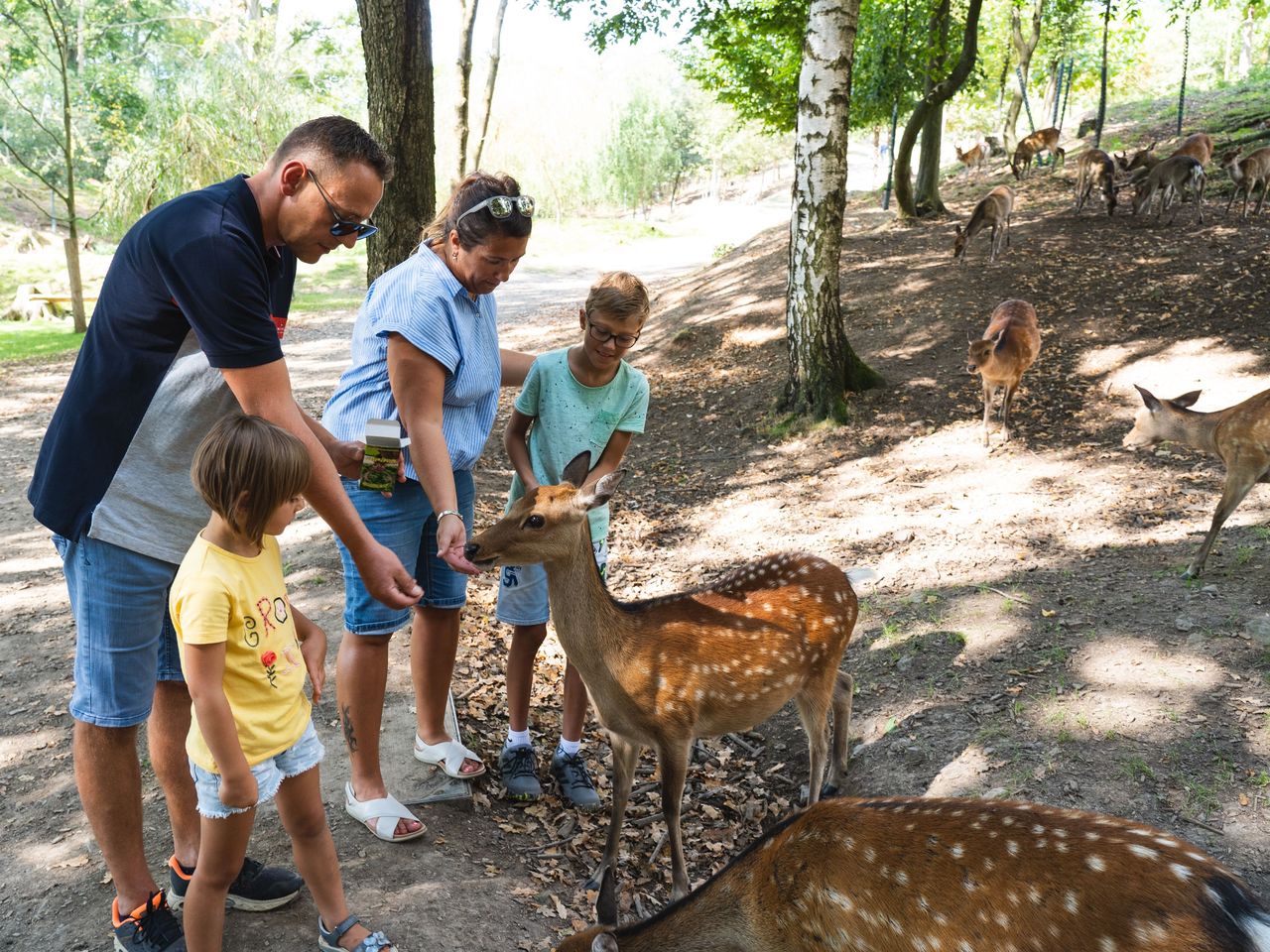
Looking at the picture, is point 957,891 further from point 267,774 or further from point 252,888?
point 252,888

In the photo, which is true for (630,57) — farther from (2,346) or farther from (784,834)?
(784,834)

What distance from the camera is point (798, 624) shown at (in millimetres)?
3771

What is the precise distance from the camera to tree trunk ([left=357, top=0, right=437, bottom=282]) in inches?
257

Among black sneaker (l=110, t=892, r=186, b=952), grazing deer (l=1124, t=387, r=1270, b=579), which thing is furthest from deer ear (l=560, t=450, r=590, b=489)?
grazing deer (l=1124, t=387, r=1270, b=579)

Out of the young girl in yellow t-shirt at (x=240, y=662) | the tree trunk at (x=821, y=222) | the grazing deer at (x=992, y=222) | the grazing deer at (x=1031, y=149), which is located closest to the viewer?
the young girl in yellow t-shirt at (x=240, y=662)

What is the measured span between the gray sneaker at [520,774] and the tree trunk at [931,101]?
539 inches

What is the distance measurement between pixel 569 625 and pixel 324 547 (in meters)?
3.52

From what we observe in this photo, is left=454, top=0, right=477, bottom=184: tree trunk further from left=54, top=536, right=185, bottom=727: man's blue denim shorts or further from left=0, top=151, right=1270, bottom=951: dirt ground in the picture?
left=54, top=536, right=185, bottom=727: man's blue denim shorts

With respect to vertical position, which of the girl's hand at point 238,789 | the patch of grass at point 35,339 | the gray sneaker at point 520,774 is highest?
the girl's hand at point 238,789

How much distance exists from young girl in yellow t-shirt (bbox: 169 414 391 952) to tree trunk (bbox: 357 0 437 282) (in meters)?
4.65

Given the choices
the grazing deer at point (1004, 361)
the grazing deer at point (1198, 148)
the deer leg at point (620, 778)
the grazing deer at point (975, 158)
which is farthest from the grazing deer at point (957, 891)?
the grazing deer at point (975, 158)

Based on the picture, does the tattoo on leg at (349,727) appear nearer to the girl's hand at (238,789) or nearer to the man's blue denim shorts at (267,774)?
the man's blue denim shorts at (267,774)

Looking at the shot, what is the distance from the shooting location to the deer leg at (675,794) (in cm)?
349

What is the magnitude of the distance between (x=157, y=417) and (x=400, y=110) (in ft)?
15.9
